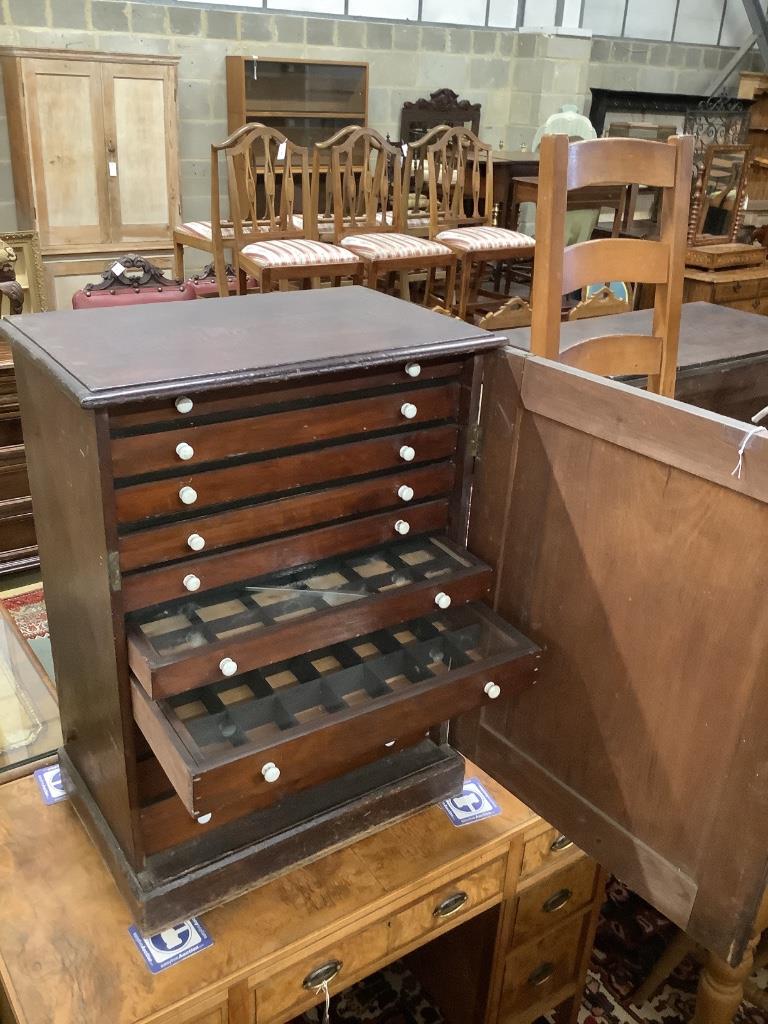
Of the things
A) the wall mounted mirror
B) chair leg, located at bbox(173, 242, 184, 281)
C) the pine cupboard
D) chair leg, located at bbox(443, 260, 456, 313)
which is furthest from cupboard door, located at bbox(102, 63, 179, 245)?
the wall mounted mirror

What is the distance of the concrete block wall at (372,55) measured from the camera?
4.70m

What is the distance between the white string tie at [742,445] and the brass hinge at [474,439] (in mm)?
397

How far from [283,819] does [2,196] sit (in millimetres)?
4536

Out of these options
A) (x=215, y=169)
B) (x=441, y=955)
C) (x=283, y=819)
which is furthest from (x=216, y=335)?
(x=215, y=169)

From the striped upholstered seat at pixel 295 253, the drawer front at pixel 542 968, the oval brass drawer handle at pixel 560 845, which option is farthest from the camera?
the striped upholstered seat at pixel 295 253

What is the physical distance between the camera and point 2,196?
476 cm

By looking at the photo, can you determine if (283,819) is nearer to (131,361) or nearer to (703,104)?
(131,361)

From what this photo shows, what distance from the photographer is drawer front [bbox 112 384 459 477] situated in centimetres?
95

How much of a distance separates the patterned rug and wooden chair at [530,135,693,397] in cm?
119

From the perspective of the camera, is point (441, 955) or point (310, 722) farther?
point (441, 955)

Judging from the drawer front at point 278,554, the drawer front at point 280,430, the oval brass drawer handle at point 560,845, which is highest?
the drawer front at point 280,430

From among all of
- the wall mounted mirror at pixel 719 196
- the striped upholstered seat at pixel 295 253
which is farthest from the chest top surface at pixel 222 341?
the wall mounted mirror at pixel 719 196

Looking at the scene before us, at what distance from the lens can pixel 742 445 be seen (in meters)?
0.87

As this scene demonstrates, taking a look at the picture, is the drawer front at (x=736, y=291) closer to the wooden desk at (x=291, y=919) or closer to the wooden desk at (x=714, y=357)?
the wooden desk at (x=714, y=357)
